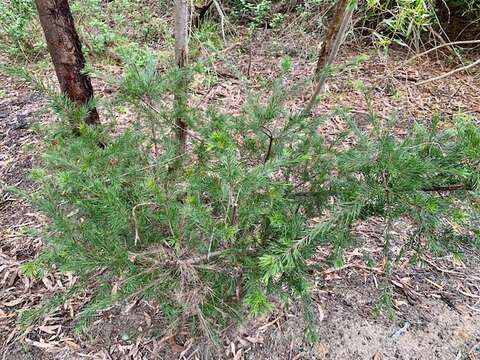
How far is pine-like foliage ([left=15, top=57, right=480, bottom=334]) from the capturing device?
124 centimetres

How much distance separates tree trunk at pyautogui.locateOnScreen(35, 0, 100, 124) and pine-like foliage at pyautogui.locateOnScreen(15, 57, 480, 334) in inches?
21.1

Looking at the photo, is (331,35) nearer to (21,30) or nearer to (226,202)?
(226,202)

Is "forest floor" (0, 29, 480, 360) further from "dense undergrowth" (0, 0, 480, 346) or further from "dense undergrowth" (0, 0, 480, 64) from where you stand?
"dense undergrowth" (0, 0, 480, 64)

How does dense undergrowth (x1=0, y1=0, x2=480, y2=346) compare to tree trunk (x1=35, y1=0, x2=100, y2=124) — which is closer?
dense undergrowth (x1=0, y1=0, x2=480, y2=346)

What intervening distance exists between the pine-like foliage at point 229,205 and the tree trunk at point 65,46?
54 centimetres

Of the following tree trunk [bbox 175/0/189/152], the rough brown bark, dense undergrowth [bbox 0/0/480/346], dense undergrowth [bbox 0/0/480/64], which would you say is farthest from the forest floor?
dense undergrowth [bbox 0/0/480/64]

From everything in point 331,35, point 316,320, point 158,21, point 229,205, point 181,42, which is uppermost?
point 181,42

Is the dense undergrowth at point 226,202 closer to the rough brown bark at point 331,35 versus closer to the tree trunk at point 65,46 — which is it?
the tree trunk at point 65,46

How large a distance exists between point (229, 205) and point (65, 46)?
137 centimetres

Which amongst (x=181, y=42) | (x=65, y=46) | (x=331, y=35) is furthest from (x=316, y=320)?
(x=331, y=35)

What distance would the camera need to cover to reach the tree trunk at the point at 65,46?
1907 millimetres

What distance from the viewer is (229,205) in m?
1.26

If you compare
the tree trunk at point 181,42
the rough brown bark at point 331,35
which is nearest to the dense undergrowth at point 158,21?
the rough brown bark at point 331,35

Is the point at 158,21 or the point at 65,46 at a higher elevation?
the point at 65,46
